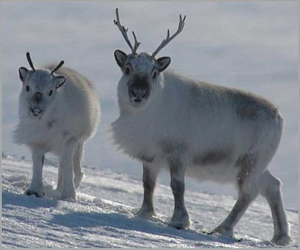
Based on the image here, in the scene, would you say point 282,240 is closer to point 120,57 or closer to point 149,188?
point 149,188

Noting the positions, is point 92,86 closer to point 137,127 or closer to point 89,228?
point 137,127

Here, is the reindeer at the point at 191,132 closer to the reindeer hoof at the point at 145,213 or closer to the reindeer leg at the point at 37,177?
the reindeer hoof at the point at 145,213

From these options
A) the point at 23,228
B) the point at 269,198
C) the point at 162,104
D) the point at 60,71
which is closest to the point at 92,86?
the point at 60,71

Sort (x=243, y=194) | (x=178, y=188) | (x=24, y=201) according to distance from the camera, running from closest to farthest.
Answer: (x=24, y=201), (x=178, y=188), (x=243, y=194)

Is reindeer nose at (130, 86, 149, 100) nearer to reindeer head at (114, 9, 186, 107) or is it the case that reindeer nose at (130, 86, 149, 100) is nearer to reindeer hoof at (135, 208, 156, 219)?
reindeer head at (114, 9, 186, 107)

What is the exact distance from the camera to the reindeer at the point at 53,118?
51.5ft

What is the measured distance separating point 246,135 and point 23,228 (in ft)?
14.1

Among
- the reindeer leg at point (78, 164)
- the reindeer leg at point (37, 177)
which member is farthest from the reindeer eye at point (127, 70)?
the reindeer leg at point (78, 164)

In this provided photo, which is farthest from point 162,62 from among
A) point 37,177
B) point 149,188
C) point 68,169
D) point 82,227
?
point 82,227

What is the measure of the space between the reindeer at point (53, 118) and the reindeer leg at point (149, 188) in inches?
38.8

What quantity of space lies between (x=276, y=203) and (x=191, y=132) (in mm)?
2052

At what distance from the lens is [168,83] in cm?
1593

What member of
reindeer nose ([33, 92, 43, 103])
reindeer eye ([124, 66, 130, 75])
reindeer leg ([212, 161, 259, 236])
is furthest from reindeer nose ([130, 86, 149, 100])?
reindeer leg ([212, 161, 259, 236])

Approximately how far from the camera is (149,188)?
16172 millimetres
